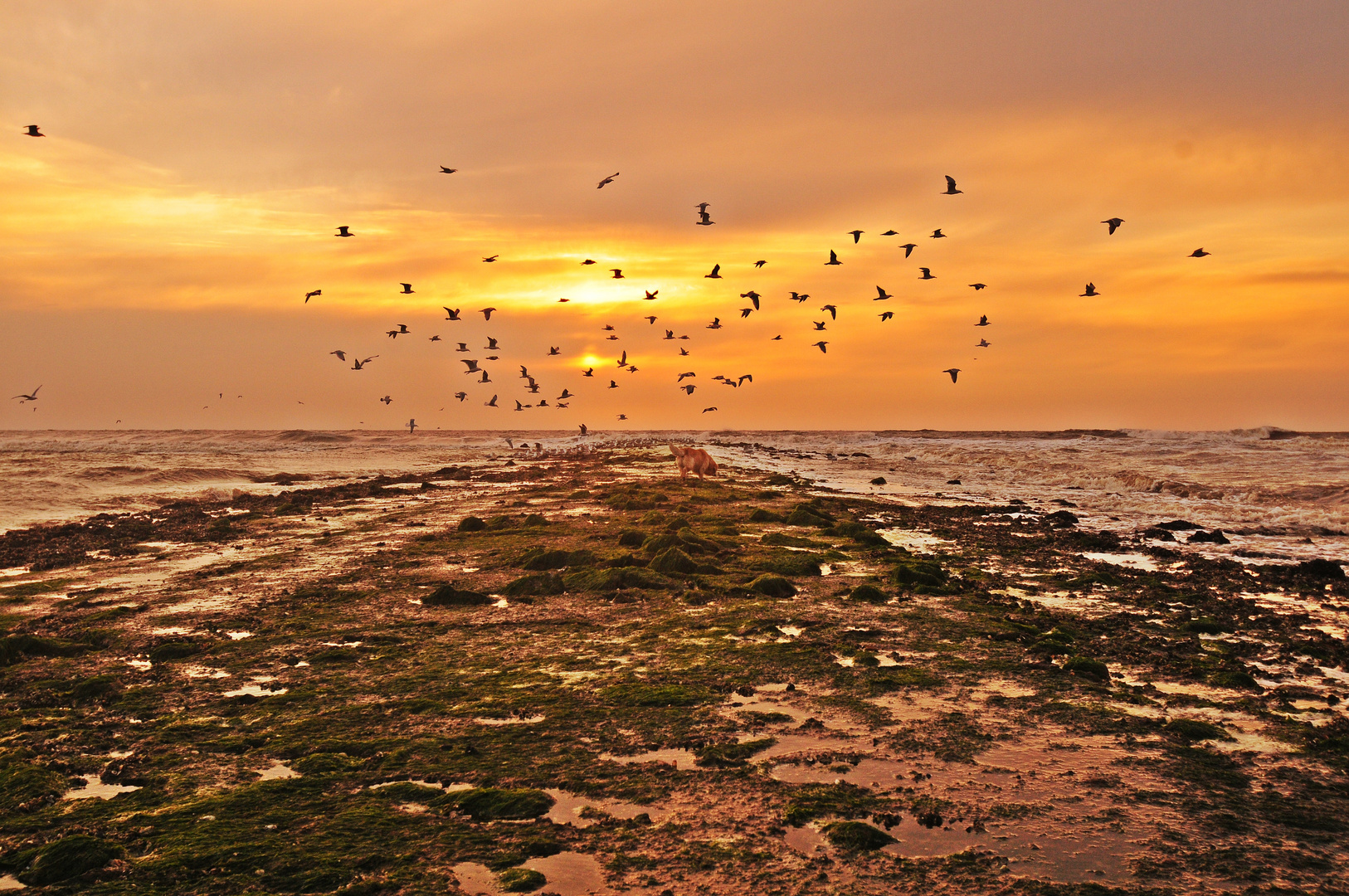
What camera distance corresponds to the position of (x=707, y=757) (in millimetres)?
7949

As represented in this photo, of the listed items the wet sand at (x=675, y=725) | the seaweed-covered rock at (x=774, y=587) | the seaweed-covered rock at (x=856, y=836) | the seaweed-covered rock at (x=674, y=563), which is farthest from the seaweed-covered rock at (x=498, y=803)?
the seaweed-covered rock at (x=674, y=563)

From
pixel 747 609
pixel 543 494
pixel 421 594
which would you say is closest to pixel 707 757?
pixel 747 609

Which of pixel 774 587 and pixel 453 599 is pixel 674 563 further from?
pixel 453 599

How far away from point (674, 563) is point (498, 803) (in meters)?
10.1

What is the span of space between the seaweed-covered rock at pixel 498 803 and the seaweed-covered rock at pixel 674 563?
9.59 meters

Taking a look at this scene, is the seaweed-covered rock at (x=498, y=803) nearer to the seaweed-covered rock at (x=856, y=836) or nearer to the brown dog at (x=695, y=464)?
the seaweed-covered rock at (x=856, y=836)

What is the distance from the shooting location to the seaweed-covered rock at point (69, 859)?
19.7ft

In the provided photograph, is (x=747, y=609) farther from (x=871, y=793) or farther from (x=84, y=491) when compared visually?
(x=84, y=491)

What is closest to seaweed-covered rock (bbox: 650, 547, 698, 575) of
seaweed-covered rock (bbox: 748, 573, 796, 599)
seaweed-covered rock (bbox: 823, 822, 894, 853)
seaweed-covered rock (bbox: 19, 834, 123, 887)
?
seaweed-covered rock (bbox: 748, 573, 796, 599)

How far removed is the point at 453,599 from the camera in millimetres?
14570

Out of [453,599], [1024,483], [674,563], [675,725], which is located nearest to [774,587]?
[674,563]

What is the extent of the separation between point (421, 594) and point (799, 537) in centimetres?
1019

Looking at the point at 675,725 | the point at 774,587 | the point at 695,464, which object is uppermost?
the point at 695,464

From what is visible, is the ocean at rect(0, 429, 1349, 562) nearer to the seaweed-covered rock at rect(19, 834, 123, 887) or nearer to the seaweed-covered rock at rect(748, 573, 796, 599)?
the seaweed-covered rock at rect(748, 573, 796, 599)
